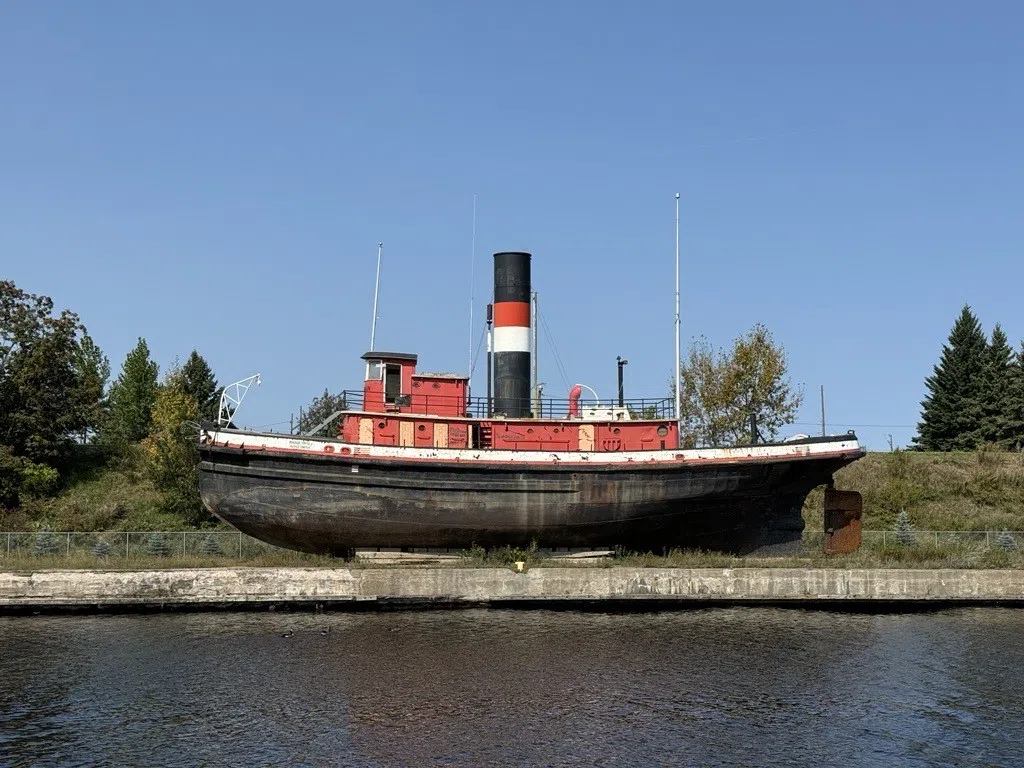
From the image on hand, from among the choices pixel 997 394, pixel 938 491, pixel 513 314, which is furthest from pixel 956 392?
pixel 513 314

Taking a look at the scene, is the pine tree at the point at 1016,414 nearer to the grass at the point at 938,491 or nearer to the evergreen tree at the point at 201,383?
the grass at the point at 938,491

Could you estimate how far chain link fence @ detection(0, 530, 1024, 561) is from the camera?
Answer: 31219 millimetres

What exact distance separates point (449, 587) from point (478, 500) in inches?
113

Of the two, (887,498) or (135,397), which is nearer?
(887,498)

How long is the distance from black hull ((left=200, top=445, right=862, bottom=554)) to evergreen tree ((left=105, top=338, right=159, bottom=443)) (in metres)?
35.1

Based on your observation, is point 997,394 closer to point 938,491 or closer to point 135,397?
point 938,491

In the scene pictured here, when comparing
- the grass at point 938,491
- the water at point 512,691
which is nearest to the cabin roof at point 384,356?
the water at point 512,691

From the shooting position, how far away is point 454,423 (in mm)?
30375

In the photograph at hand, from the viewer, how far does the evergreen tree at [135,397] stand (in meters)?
62.8

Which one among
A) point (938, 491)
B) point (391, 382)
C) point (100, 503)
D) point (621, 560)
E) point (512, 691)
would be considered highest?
point (391, 382)

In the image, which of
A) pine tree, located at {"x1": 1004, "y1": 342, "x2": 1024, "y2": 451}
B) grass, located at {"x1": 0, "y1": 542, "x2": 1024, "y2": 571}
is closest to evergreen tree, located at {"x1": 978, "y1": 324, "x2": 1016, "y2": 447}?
pine tree, located at {"x1": 1004, "y1": 342, "x2": 1024, "y2": 451}

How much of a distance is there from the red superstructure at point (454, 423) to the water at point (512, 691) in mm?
6241

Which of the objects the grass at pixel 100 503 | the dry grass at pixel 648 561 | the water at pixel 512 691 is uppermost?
the grass at pixel 100 503

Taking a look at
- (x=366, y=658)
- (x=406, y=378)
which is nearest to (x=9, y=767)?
(x=366, y=658)
